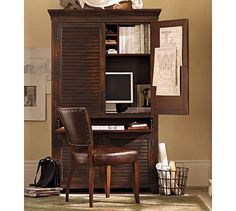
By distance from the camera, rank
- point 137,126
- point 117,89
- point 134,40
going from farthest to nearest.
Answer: point 117,89, point 134,40, point 137,126

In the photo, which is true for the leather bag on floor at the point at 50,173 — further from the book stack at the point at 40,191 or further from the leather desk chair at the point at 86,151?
the leather desk chair at the point at 86,151

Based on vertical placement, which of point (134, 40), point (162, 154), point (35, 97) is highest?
point (134, 40)

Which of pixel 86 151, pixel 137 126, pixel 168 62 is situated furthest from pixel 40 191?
pixel 168 62

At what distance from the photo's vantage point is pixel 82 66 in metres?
6.13

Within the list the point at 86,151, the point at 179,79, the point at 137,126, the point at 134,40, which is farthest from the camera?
the point at 134,40

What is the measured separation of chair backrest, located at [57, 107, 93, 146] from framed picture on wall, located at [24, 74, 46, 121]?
111cm

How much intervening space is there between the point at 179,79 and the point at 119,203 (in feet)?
4.31

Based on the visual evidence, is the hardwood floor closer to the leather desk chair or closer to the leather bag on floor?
the leather desk chair

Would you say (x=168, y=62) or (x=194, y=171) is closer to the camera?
(x=168, y=62)

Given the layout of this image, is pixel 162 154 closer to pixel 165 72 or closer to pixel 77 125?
pixel 165 72
